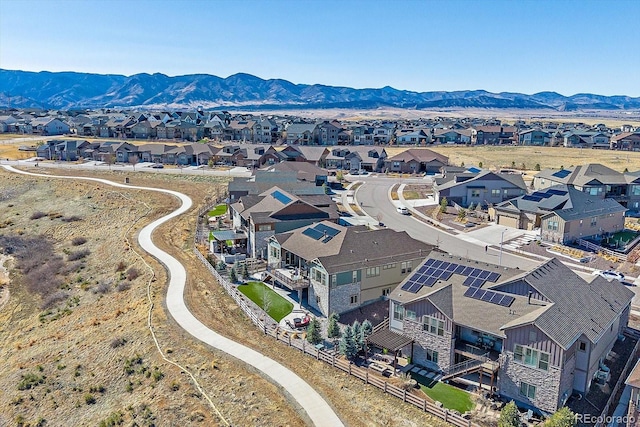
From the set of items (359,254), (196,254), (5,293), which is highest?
(359,254)

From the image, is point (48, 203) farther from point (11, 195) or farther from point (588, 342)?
point (588, 342)

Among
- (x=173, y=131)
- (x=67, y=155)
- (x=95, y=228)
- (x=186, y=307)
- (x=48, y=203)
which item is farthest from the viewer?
(x=173, y=131)

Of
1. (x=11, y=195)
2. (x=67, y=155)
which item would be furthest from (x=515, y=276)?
(x=67, y=155)

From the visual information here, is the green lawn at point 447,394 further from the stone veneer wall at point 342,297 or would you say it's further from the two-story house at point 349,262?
→ the two-story house at point 349,262

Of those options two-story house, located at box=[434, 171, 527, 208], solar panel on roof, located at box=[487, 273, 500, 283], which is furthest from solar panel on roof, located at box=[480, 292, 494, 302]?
two-story house, located at box=[434, 171, 527, 208]

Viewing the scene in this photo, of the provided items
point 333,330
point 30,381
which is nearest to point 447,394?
point 333,330

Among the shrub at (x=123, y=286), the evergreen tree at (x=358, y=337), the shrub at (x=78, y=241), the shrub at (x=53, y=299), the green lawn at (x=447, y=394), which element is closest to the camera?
the green lawn at (x=447, y=394)

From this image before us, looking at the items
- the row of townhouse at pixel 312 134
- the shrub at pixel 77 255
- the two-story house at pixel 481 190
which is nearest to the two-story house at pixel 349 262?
the shrub at pixel 77 255
